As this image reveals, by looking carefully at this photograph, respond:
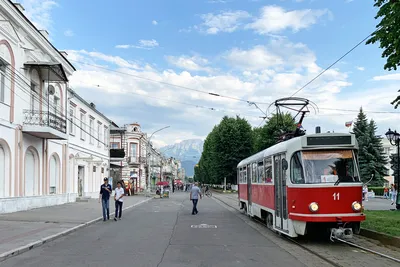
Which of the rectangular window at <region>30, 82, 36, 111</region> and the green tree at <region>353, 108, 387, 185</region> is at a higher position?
the rectangular window at <region>30, 82, 36, 111</region>

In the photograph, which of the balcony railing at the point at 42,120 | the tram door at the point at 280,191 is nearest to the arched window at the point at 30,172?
the balcony railing at the point at 42,120

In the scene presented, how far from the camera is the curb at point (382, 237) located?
10.6 metres

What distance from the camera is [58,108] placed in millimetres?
28375

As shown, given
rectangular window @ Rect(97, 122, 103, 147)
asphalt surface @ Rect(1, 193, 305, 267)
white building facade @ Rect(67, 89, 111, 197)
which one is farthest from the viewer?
rectangular window @ Rect(97, 122, 103, 147)

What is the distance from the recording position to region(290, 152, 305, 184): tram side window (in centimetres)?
1119

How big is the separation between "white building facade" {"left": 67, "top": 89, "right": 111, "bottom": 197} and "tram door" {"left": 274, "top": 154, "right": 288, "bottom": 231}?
2125cm

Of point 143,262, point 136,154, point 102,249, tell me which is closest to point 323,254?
point 143,262

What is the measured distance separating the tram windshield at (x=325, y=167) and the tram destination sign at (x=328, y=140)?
0.76 ft

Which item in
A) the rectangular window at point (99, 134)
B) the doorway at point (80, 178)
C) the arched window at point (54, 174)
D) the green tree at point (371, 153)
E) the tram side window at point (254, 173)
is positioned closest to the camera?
the tram side window at point (254, 173)

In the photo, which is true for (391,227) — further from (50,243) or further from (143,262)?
(50,243)

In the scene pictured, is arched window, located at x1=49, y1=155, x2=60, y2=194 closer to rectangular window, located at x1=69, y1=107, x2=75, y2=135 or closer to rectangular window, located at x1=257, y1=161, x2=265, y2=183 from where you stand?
rectangular window, located at x1=69, y1=107, x2=75, y2=135

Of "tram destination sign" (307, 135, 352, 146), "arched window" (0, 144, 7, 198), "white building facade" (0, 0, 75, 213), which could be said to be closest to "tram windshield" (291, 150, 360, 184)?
"tram destination sign" (307, 135, 352, 146)

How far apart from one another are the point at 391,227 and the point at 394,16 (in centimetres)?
653

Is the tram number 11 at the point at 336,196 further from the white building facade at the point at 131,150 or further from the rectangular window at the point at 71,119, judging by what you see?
the white building facade at the point at 131,150
